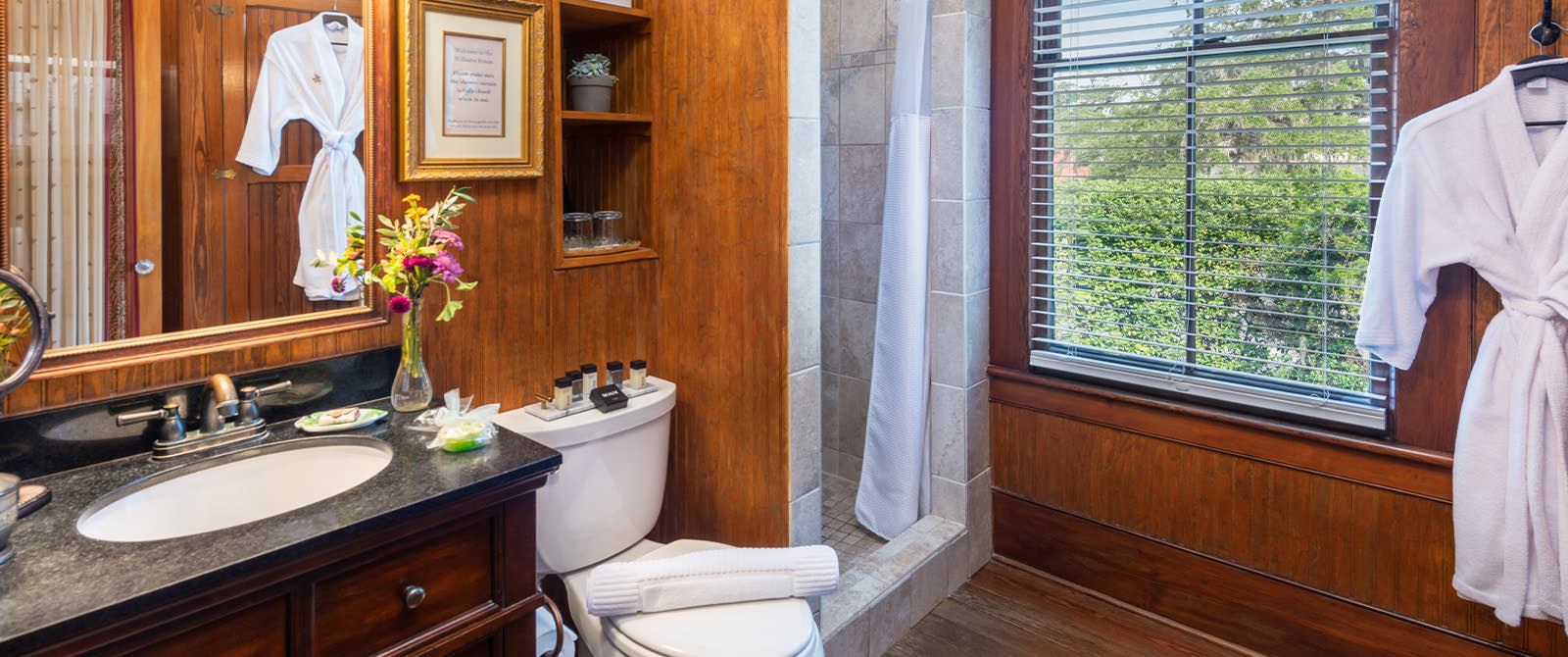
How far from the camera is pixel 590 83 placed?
6.94ft

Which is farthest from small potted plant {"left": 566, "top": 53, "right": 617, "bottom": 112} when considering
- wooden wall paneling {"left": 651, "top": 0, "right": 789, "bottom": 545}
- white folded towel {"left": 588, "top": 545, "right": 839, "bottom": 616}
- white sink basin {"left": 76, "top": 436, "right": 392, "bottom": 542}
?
white folded towel {"left": 588, "top": 545, "right": 839, "bottom": 616}

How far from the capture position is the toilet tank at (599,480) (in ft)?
6.06

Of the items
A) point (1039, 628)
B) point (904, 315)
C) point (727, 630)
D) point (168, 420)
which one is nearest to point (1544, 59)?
point (904, 315)

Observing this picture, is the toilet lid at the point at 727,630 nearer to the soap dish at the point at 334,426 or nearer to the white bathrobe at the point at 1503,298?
the soap dish at the point at 334,426

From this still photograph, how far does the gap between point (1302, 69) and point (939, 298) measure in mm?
1141

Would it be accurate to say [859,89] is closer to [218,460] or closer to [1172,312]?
[1172,312]

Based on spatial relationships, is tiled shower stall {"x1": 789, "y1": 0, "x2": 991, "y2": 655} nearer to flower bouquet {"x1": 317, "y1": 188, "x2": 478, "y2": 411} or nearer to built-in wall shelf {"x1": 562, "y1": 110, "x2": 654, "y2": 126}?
built-in wall shelf {"x1": 562, "y1": 110, "x2": 654, "y2": 126}

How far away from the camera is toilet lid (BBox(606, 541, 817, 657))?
61.3 inches

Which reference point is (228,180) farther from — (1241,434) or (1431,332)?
(1431,332)

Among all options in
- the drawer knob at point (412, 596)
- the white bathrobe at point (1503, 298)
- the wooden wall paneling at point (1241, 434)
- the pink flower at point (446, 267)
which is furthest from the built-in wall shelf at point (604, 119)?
the white bathrobe at point (1503, 298)

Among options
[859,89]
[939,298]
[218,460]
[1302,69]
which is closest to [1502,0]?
[1302,69]

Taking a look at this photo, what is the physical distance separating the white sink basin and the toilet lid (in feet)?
1.85

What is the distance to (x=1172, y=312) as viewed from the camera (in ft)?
8.11

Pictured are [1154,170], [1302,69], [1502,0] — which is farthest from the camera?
[1154,170]
